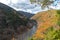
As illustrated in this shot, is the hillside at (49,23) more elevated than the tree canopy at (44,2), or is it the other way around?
the tree canopy at (44,2)

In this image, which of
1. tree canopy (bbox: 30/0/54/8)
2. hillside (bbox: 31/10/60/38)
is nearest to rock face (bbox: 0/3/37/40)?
tree canopy (bbox: 30/0/54/8)

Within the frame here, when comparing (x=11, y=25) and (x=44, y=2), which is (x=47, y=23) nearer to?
(x=44, y=2)

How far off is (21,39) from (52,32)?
787mm

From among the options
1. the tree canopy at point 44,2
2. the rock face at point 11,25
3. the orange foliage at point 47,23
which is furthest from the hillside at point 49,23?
the rock face at point 11,25

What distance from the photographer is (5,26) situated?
18.1 feet

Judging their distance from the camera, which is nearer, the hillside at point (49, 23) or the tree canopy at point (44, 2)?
the hillside at point (49, 23)

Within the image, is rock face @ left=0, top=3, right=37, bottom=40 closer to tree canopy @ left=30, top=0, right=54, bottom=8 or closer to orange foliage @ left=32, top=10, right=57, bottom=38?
tree canopy @ left=30, top=0, right=54, bottom=8

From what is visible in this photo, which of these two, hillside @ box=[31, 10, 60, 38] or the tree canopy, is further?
the tree canopy

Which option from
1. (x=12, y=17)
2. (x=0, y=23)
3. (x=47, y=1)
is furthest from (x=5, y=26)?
(x=47, y=1)

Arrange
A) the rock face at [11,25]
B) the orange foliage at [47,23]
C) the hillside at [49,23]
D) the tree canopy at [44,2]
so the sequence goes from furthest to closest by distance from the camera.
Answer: the orange foliage at [47,23] < the tree canopy at [44,2] < the hillside at [49,23] < the rock face at [11,25]

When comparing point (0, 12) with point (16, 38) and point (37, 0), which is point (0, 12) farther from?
point (37, 0)

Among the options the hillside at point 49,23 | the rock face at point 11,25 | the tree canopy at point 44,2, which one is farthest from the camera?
the tree canopy at point 44,2

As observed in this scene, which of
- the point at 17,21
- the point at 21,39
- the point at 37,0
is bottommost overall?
the point at 21,39

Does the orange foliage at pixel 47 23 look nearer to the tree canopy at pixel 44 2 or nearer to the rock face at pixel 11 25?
the tree canopy at pixel 44 2
